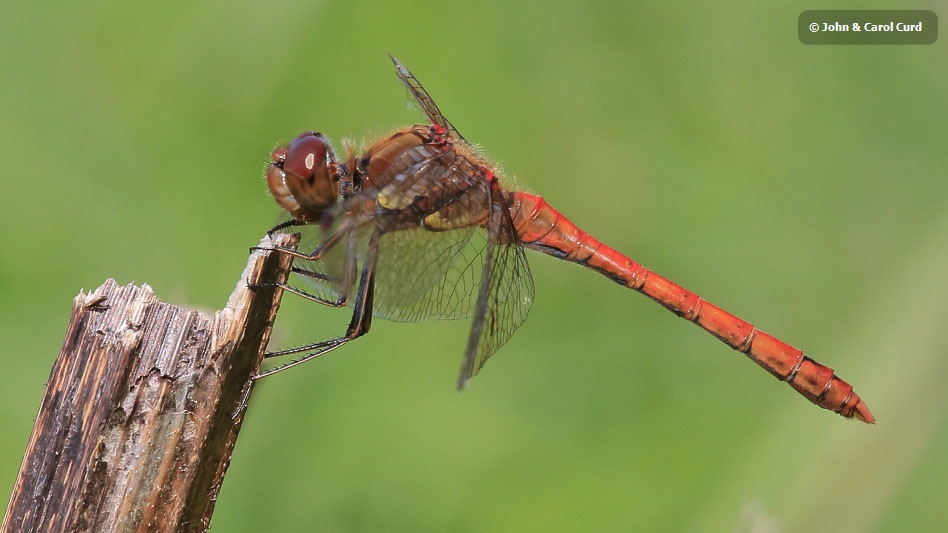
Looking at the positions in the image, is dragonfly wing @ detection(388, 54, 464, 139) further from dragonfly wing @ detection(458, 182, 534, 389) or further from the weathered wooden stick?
the weathered wooden stick

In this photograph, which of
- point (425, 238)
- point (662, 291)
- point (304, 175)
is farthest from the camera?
point (662, 291)

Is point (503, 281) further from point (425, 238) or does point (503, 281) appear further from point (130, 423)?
point (130, 423)

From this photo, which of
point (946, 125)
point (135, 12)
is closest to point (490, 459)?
point (135, 12)

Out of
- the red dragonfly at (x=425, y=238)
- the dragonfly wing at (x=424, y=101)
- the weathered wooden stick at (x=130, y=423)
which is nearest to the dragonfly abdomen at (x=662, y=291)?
the red dragonfly at (x=425, y=238)

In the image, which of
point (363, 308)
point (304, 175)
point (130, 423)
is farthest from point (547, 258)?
point (130, 423)

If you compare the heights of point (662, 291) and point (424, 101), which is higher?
point (424, 101)

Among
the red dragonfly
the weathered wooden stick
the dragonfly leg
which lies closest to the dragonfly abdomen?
the red dragonfly

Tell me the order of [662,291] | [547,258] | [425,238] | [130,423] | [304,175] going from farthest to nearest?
[547,258] → [662,291] → [425,238] → [304,175] → [130,423]

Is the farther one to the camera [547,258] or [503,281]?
[547,258]
